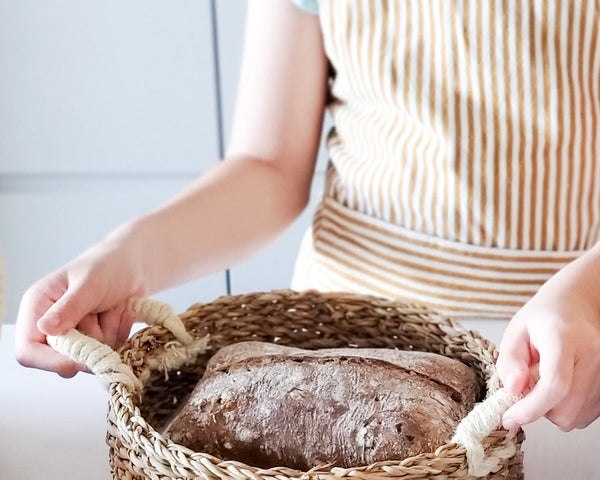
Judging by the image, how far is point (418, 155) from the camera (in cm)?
77

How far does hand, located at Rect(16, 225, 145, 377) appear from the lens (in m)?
0.49

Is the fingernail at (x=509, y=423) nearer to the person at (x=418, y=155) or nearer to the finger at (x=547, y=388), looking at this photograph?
the finger at (x=547, y=388)

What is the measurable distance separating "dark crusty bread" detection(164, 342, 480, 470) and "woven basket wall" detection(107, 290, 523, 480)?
29 mm

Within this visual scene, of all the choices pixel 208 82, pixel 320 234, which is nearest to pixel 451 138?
pixel 320 234

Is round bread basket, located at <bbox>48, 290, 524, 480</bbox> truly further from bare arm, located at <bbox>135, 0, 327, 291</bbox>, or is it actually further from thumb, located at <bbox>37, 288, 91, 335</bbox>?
bare arm, located at <bbox>135, 0, 327, 291</bbox>

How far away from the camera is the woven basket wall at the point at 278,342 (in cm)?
39

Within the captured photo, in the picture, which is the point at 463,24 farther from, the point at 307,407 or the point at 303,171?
the point at 307,407

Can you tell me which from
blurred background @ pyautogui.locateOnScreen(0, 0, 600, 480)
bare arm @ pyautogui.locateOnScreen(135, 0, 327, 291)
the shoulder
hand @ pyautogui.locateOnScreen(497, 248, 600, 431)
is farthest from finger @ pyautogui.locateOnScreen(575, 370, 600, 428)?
blurred background @ pyautogui.locateOnScreen(0, 0, 600, 480)

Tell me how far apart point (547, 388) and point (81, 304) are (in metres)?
0.27

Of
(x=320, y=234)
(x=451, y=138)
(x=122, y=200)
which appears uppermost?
(x=451, y=138)

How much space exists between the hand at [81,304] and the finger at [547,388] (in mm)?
246

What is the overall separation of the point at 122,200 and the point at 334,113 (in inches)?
32.6

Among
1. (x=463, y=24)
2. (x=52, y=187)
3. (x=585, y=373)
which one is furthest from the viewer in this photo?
(x=52, y=187)

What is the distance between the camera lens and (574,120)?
73 cm
